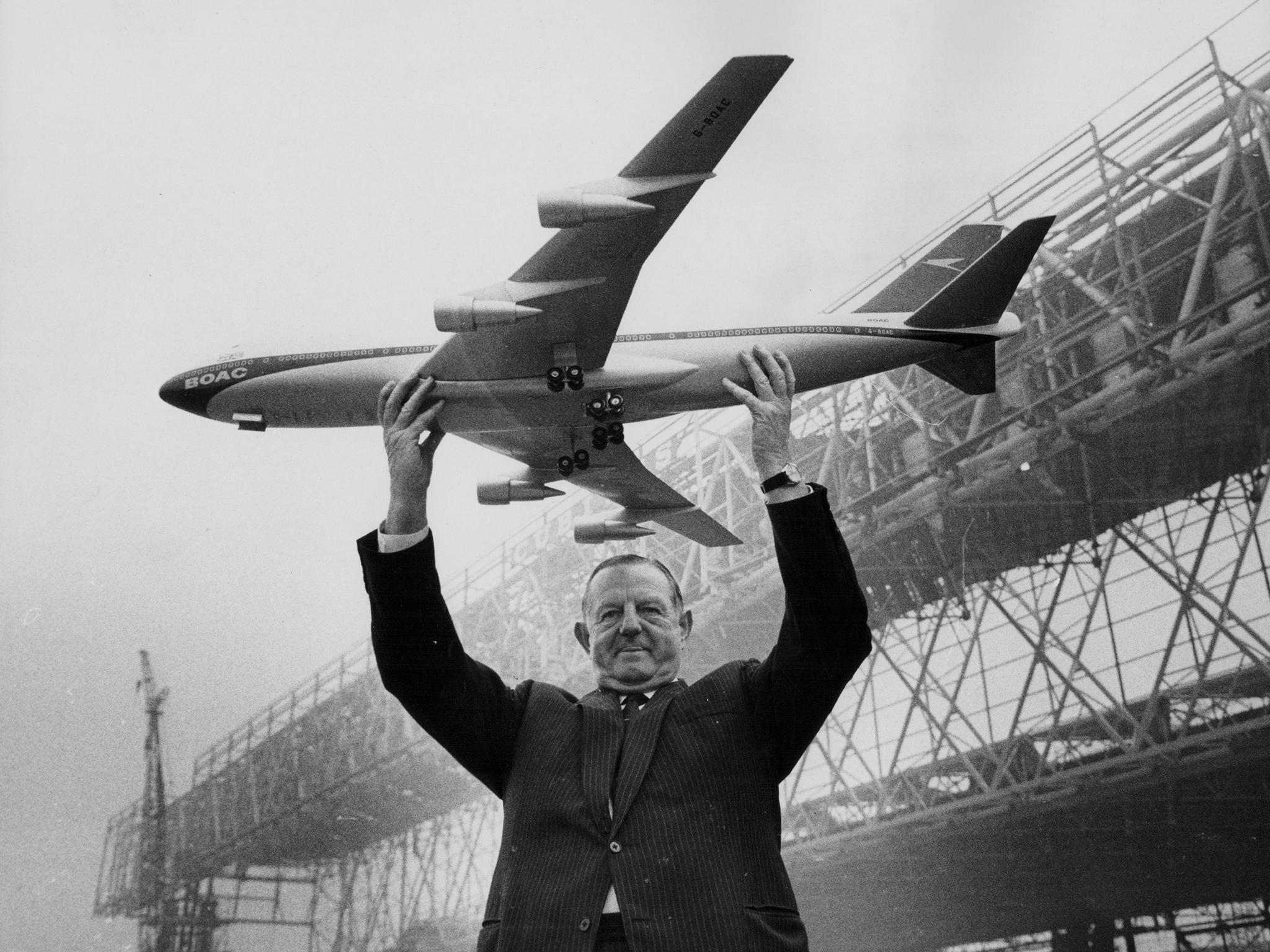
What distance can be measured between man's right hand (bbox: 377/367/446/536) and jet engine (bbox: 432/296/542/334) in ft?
4.15

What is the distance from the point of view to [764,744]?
3242 millimetres

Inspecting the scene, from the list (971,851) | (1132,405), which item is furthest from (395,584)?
(971,851)

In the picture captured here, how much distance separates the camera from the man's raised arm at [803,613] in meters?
3.02

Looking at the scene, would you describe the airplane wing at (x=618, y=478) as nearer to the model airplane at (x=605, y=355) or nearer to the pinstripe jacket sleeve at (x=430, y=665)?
the model airplane at (x=605, y=355)

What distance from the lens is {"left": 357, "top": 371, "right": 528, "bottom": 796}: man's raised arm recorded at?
3.11m

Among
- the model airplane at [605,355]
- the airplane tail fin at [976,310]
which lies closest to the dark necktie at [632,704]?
the model airplane at [605,355]

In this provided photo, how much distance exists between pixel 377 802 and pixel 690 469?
844 centimetres

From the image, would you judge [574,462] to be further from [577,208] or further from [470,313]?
[577,208]

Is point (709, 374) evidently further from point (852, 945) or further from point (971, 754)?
point (852, 945)

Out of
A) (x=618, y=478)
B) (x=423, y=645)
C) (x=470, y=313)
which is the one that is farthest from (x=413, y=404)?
(x=618, y=478)

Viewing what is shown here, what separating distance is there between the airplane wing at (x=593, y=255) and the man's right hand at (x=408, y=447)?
137 cm

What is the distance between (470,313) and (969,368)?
3327 mm

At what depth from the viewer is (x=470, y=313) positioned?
17.1 ft

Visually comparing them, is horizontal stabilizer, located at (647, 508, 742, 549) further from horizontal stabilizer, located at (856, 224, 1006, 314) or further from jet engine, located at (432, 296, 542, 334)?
horizontal stabilizer, located at (856, 224, 1006, 314)
